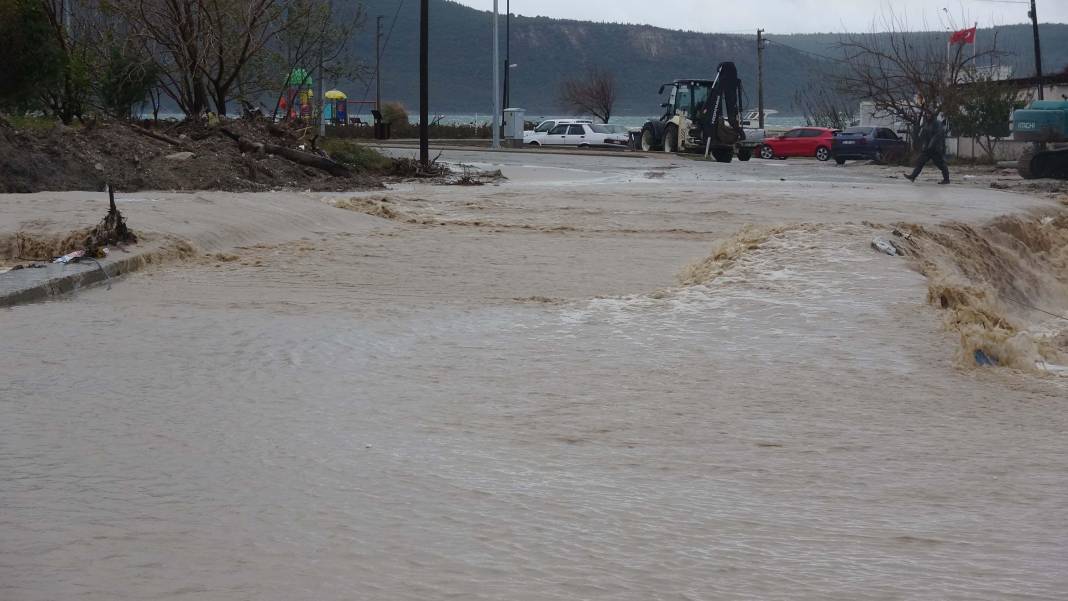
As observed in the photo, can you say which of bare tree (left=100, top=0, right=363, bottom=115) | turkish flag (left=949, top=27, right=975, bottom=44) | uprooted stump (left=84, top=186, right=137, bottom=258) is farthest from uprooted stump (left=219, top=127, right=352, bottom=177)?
turkish flag (left=949, top=27, right=975, bottom=44)

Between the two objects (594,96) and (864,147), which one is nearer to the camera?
(864,147)

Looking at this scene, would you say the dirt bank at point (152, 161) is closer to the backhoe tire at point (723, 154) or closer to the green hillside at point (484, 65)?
the backhoe tire at point (723, 154)

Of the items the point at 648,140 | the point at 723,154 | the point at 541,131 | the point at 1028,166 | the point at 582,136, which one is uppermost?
the point at 541,131

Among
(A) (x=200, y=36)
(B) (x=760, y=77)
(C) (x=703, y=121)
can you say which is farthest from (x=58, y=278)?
(B) (x=760, y=77)

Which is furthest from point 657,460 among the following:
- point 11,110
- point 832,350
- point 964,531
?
point 11,110

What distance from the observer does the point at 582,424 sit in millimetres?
6395

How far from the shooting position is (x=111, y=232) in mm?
12039

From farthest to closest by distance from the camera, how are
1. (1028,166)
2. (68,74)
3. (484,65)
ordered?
(484,65) → (1028,166) → (68,74)

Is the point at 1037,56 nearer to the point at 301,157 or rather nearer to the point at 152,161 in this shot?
the point at 301,157

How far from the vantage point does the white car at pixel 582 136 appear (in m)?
53.6

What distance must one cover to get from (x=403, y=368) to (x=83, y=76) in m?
22.7

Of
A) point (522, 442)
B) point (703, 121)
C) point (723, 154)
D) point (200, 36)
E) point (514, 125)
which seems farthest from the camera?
point (514, 125)

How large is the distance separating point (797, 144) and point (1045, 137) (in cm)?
1887

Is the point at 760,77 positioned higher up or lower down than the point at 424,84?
higher up
